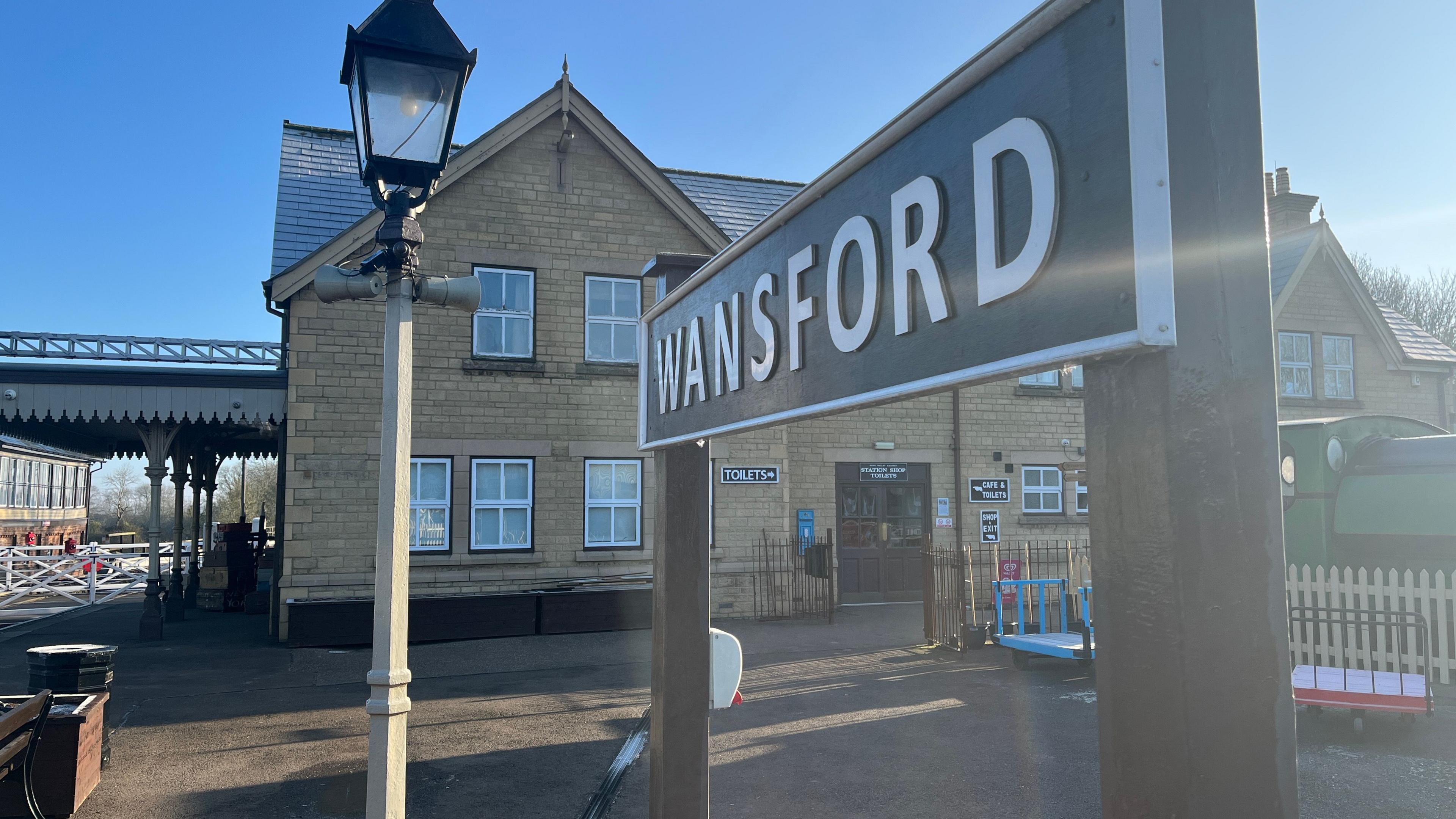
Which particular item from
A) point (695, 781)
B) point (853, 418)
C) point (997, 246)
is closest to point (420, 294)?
point (695, 781)

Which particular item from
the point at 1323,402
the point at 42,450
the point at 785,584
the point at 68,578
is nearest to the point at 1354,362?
the point at 1323,402

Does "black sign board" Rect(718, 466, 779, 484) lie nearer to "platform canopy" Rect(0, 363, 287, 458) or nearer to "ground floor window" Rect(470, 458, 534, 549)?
"ground floor window" Rect(470, 458, 534, 549)

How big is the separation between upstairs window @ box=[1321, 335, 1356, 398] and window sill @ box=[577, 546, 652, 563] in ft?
51.8

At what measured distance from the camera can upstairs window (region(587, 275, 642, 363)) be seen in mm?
15180

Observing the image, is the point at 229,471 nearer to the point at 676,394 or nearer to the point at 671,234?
the point at 671,234

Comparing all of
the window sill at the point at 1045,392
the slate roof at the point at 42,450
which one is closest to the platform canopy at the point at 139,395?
the window sill at the point at 1045,392

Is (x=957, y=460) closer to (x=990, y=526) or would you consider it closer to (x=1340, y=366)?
(x=990, y=526)

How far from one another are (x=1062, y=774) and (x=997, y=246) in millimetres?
6445

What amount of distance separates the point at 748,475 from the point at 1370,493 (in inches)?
349

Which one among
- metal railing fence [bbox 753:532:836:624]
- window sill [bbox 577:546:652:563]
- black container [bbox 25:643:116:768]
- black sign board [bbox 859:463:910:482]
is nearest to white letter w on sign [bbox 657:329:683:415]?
black container [bbox 25:643:116:768]

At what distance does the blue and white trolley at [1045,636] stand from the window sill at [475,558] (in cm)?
707

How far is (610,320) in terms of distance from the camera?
15.2m

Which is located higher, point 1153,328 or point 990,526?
point 1153,328

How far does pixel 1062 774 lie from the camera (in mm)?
6883
